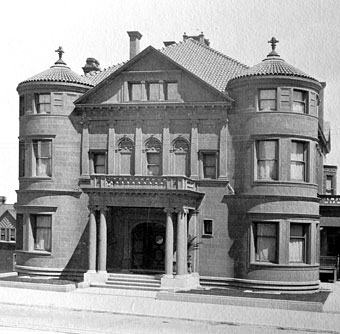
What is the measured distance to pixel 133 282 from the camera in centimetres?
3072

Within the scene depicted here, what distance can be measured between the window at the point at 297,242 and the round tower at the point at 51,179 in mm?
11159

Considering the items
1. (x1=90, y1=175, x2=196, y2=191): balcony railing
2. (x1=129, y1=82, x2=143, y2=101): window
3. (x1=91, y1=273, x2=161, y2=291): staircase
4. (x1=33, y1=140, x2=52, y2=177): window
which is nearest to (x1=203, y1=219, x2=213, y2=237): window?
(x1=90, y1=175, x2=196, y2=191): balcony railing

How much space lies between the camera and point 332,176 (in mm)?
45844

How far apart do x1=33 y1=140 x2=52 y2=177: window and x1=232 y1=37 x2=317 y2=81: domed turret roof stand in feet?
35.9

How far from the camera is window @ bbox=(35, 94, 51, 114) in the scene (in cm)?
3372

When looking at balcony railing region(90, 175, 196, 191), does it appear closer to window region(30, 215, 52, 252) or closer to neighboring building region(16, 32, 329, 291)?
neighboring building region(16, 32, 329, 291)

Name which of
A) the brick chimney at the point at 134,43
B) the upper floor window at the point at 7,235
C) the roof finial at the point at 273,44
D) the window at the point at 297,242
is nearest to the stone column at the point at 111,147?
the brick chimney at the point at 134,43

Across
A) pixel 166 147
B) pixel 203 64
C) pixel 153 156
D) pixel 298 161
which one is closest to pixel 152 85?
pixel 166 147

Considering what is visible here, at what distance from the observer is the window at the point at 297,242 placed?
3048 cm

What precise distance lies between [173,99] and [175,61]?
2.36m

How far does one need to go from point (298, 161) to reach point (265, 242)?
172 inches

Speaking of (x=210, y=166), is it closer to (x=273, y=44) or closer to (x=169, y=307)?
(x=273, y=44)

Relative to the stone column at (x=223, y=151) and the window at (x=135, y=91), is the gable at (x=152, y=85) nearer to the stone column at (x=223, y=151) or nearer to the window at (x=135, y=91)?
the window at (x=135, y=91)

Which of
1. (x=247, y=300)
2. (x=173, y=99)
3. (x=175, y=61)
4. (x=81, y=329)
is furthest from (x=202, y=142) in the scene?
(x=81, y=329)
